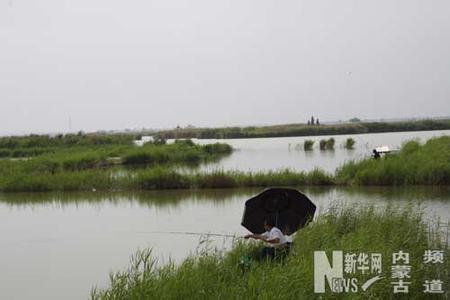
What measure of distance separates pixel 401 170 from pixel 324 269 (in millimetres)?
9924

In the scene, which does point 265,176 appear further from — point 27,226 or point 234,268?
point 234,268

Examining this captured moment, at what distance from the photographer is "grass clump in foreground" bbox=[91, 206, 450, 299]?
411cm

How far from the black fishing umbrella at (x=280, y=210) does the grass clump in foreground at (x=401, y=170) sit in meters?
8.60

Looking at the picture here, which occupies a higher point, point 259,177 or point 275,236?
point 275,236

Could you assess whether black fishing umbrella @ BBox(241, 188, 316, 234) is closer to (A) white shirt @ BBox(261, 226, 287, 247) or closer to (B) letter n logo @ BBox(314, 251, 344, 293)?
(A) white shirt @ BBox(261, 226, 287, 247)

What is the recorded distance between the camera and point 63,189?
15602 millimetres

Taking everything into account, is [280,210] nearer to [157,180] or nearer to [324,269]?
[324,269]

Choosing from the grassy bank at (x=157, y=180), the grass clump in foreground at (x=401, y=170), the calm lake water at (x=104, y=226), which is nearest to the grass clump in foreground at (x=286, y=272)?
the calm lake water at (x=104, y=226)

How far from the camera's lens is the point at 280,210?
19.0ft

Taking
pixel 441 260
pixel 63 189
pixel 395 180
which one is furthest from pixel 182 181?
pixel 441 260

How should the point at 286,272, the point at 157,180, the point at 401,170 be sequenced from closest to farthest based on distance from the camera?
the point at 286,272, the point at 401,170, the point at 157,180

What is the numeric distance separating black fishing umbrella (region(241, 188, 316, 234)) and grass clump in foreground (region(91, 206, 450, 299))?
0.18 metres

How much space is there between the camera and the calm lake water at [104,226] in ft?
23.3

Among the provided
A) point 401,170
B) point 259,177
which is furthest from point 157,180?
point 401,170
